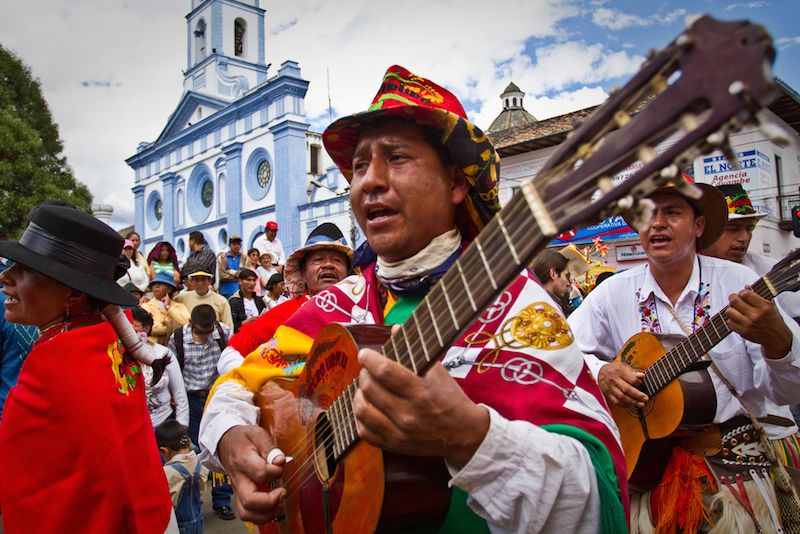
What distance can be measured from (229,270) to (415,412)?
10803 mm

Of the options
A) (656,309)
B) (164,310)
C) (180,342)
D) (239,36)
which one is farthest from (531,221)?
(239,36)

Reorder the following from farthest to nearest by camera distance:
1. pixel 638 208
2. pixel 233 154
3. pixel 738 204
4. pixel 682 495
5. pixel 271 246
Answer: pixel 233 154 → pixel 271 246 → pixel 738 204 → pixel 682 495 → pixel 638 208

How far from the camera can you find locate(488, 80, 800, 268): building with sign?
18172mm

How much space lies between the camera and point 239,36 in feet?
115

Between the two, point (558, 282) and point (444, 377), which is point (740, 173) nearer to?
point (558, 282)

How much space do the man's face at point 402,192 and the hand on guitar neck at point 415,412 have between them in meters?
0.67

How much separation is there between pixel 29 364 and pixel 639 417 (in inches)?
111

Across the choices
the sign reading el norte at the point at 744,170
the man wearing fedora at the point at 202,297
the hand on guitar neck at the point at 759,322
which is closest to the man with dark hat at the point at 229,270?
the man wearing fedora at the point at 202,297

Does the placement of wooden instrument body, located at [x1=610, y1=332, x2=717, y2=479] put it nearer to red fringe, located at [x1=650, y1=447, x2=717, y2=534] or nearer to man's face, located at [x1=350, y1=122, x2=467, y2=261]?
red fringe, located at [x1=650, y1=447, x2=717, y2=534]

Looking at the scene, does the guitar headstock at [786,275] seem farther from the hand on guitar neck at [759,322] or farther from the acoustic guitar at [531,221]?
the acoustic guitar at [531,221]

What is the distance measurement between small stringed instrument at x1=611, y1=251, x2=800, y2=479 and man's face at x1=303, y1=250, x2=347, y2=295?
2684mm

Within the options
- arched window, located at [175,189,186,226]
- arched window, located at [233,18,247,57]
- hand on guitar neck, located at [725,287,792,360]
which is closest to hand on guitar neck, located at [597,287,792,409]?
hand on guitar neck, located at [725,287,792,360]

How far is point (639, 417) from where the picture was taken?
2.65 meters

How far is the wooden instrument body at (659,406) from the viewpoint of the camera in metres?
2.47
